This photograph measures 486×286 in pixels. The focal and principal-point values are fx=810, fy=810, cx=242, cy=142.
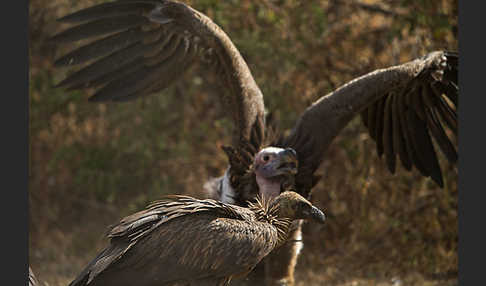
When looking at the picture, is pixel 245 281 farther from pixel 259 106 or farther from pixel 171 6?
pixel 171 6

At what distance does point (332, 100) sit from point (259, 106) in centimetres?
53

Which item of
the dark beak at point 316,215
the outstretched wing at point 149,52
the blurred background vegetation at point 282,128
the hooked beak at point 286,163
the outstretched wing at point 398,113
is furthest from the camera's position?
the blurred background vegetation at point 282,128

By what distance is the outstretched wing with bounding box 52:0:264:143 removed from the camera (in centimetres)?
588

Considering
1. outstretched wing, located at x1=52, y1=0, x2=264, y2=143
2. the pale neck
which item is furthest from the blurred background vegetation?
the pale neck

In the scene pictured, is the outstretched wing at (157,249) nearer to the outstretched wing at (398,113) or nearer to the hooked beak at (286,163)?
the hooked beak at (286,163)

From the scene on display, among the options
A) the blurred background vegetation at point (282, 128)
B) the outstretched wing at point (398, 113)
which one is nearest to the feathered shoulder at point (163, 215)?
the outstretched wing at point (398, 113)

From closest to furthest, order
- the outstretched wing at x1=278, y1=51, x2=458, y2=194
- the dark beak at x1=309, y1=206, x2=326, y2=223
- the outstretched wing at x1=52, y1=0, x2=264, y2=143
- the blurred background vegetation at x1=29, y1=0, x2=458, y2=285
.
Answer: the dark beak at x1=309, y1=206, x2=326, y2=223
the outstretched wing at x1=278, y1=51, x2=458, y2=194
the outstretched wing at x1=52, y1=0, x2=264, y2=143
the blurred background vegetation at x1=29, y1=0, x2=458, y2=285

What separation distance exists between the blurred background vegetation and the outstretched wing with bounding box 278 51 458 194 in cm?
103

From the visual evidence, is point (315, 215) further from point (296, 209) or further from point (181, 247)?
point (181, 247)

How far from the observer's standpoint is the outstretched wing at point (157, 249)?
3.98 meters

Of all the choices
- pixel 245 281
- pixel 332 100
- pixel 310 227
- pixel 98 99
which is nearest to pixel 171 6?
pixel 98 99

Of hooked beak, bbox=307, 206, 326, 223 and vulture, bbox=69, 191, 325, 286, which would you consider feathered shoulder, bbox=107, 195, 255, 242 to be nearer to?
vulture, bbox=69, 191, 325, 286

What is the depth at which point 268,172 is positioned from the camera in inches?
207

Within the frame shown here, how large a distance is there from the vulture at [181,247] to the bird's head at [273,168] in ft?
3.29
